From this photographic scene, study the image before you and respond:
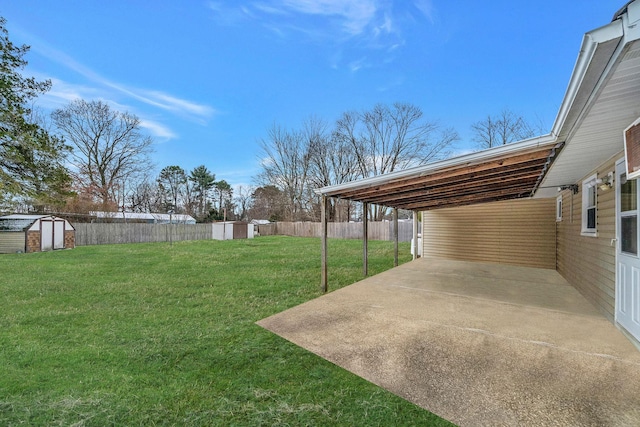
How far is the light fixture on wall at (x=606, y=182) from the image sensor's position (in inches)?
140

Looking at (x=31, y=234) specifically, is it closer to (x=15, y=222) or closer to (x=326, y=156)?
(x=15, y=222)

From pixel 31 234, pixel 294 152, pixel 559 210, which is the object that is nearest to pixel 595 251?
pixel 559 210

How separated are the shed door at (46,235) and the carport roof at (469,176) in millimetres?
13748

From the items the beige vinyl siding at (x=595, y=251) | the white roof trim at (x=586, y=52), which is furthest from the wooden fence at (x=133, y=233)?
the white roof trim at (x=586, y=52)

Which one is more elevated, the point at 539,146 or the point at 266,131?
the point at 266,131

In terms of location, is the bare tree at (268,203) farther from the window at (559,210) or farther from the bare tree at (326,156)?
the window at (559,210)

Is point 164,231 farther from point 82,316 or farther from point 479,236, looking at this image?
point 479,236

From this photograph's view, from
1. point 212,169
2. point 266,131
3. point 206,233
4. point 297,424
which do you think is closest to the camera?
point 297,424

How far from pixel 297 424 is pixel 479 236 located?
28.4ft

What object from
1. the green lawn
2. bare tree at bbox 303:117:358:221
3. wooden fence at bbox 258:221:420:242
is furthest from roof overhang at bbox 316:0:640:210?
bare tree at bbox 303:117:358:221

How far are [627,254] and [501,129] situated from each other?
2001 cm

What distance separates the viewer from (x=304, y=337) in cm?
316

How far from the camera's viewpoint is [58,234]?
13312mm

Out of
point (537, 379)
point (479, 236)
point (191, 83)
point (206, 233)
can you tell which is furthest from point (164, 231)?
point (537, 379)
